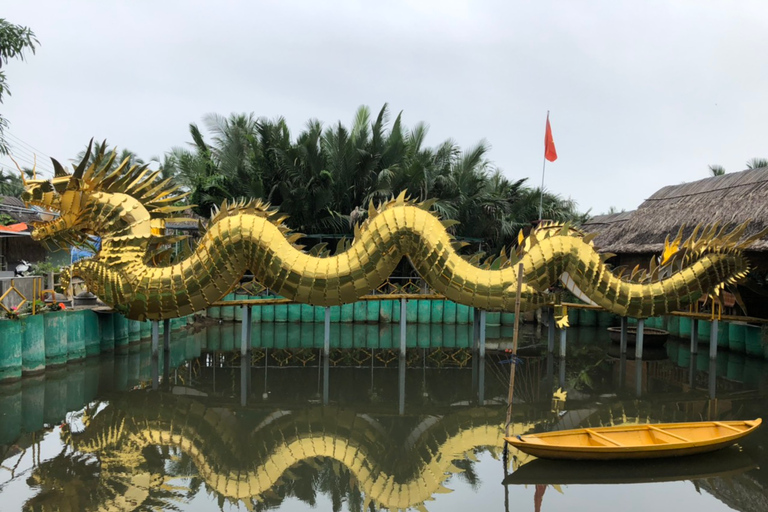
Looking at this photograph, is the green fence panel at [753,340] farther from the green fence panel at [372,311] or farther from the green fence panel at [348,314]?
the green fence panel at [348,314]

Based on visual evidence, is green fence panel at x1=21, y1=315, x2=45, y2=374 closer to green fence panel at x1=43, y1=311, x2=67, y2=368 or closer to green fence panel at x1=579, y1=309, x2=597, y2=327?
green fence panel at x1=43, y1=311, x2=67, y2=368

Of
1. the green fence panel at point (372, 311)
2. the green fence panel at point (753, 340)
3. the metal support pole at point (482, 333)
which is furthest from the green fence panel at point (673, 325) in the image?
the green fence panel at point (372, 311)

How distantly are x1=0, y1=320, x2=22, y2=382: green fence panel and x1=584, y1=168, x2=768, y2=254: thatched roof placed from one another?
16462 millimetres

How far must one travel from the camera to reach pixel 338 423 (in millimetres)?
10484

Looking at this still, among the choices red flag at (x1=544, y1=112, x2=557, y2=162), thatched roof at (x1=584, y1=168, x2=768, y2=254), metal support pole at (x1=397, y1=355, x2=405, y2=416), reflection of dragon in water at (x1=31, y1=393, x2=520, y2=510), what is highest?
red flag at (x1=544, y1=112, x2=557, y2=162)

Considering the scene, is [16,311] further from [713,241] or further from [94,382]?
[713,241]

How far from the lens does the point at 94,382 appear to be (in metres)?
12.8

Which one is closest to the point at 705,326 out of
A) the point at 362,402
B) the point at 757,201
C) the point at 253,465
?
the point at 757,201

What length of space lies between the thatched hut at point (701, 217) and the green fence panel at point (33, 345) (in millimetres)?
16831

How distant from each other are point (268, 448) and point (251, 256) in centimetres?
539

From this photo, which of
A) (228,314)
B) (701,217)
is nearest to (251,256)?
(228,314)

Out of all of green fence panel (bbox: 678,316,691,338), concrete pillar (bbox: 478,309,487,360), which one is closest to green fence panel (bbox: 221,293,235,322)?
concrete pillar (bbox: 478,309,487,360)

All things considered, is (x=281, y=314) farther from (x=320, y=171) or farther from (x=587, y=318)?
(x=587, y=318)

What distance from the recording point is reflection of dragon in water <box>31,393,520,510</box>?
301 inches
